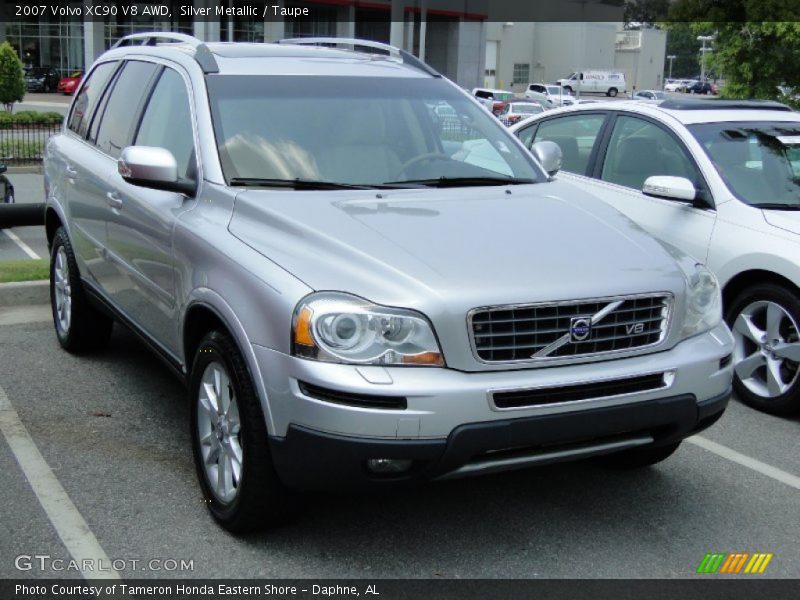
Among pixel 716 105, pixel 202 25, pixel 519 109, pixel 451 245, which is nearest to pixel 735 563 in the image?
pixel 451 245

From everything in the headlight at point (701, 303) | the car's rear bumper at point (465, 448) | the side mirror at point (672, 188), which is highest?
the side mirror at point (672, 188)

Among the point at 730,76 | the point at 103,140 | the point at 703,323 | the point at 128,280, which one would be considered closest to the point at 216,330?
the point at 128,280

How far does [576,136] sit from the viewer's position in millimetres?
7445

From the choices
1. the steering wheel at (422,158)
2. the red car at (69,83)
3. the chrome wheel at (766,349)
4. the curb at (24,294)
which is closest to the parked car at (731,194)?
the chrome wheel at (766,349)

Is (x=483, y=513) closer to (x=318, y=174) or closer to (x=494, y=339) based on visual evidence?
(x=494, y=339)

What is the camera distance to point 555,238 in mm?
4047

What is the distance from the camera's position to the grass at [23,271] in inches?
309

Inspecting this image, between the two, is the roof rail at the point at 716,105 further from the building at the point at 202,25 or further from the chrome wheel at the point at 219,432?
the building at the point at 202,25

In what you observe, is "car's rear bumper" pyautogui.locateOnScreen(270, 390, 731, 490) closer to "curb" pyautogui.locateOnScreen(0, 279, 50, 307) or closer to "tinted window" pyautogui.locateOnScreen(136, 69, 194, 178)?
"tinted window" pyautogui.locateOnScreen(136, 69, 194, 178)

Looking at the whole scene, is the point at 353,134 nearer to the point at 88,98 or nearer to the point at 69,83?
the point at 88,98

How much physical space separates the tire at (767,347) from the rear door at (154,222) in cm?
303

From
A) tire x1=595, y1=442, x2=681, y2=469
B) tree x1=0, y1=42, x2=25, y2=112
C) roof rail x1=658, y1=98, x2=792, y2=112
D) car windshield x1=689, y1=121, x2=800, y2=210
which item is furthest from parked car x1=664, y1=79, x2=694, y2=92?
tire x1=595, y1=442, x2=681, y2=469

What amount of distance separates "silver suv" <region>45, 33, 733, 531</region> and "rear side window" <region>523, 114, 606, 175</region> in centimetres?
205

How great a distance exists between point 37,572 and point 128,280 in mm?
1850
